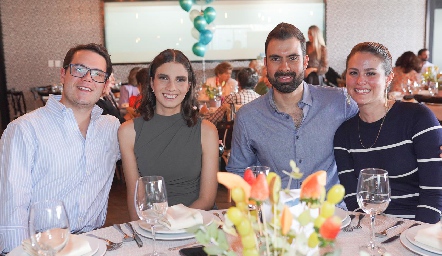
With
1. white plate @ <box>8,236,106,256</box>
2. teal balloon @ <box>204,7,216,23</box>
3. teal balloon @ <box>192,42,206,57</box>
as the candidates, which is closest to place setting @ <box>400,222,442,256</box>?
white plate @ <box>8,236,106,256</box>

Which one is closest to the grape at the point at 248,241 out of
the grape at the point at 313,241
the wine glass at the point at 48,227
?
the grape at the point at 313,241

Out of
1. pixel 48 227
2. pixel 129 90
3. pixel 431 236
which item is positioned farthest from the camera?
pixel 129 90

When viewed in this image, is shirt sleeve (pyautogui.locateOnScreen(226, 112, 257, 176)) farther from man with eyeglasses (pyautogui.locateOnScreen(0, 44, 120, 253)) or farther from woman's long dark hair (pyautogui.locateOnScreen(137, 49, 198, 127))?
man with eyeglasses (pyautogui.locateOnScreen(0, 44, 120, 253))

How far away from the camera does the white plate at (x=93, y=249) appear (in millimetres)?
1525

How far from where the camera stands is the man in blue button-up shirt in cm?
262

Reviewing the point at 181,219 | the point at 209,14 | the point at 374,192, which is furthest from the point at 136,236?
the point at 209,14

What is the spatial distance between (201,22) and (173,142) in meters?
6.88

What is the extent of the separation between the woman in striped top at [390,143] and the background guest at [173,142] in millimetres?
734

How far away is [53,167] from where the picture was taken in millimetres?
2230

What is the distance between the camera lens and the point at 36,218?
4.41ft

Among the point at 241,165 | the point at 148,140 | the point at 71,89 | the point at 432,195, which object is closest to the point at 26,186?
the point at 71,89

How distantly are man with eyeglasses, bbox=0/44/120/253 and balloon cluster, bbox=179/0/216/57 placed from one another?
22.9 feet

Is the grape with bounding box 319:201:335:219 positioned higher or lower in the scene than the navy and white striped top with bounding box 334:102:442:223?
higher

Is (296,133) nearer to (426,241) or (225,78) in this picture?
(426,241)
